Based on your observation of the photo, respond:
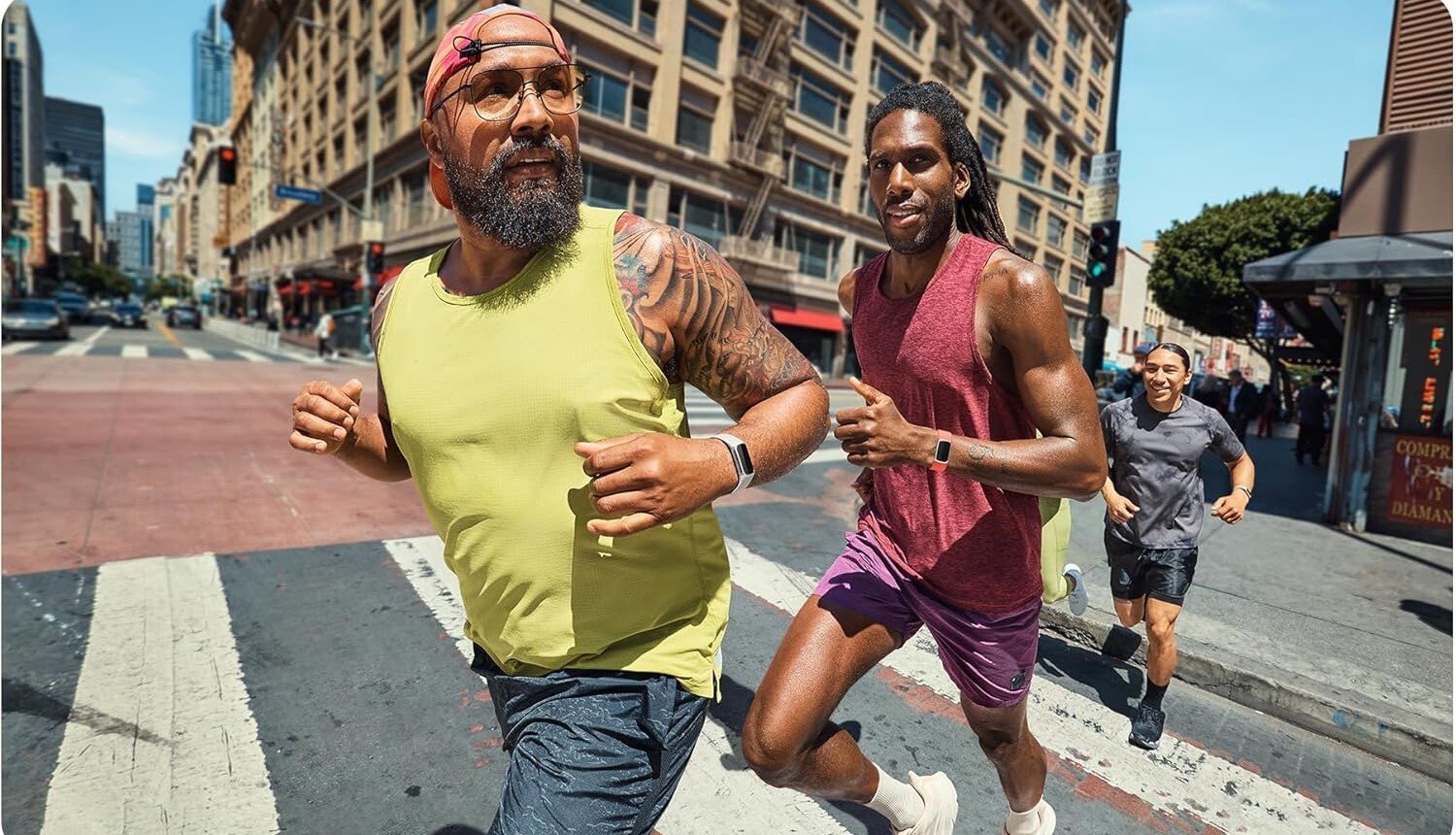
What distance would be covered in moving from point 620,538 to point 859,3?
38561 millimetres

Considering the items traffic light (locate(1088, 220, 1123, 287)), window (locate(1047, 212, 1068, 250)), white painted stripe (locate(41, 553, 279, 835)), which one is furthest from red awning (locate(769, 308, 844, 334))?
white painted stripe (locate(41, 553, 279, 835))

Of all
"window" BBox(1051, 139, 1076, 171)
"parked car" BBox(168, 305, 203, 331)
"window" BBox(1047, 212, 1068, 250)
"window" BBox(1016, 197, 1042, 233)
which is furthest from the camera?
"window" BBox(1051, 139, 1076, 171)

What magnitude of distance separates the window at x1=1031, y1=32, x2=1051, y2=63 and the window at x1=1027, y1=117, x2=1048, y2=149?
381 cm

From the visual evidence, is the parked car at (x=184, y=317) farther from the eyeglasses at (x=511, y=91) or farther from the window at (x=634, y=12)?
the eyeglasses at (x=511, y=91)

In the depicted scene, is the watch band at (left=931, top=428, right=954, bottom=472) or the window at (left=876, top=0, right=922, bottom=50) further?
the window at (left=876, top=0, right=922, bottom=50)

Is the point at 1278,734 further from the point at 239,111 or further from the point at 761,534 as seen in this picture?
the point at 239,111

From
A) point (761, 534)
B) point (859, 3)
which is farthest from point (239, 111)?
point (761, 534)

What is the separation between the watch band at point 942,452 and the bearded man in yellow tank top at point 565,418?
13.2 inches

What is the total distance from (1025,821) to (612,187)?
89.8ft

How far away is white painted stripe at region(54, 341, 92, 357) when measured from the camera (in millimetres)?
20175

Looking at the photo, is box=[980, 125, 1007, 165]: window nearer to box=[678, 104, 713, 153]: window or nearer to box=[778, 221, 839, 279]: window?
box=[778, 221, 839, 279]: window

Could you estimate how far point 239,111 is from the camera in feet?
262

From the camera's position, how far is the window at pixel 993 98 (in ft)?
141

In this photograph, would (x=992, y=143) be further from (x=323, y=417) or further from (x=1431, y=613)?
(x=323, y=417)
